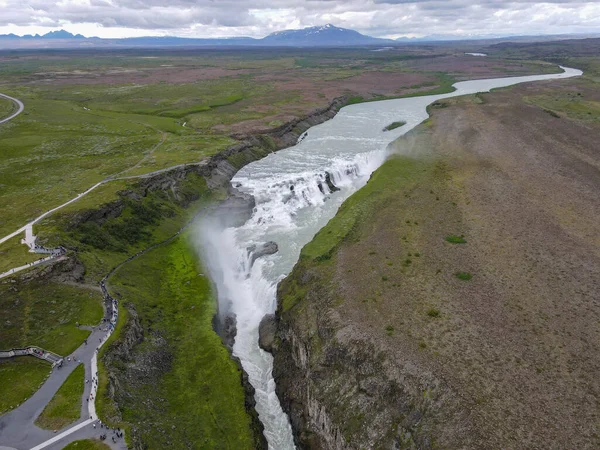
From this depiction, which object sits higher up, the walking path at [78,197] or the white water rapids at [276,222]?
the walking path at [78,197]

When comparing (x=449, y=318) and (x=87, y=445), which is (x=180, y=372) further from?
(x=449, y=318)

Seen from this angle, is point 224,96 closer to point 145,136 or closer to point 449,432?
point 145,136

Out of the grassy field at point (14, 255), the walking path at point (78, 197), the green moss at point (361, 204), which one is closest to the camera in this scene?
the grassy field at point (14, 255)

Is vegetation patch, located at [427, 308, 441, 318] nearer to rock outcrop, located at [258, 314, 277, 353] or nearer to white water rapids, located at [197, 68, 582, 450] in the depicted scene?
white water rapids, located at [197, 68, 582, 450]

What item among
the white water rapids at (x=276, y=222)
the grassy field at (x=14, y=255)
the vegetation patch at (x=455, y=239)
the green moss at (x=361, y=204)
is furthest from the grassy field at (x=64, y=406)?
the vegetation patch at (x=455, y=239)

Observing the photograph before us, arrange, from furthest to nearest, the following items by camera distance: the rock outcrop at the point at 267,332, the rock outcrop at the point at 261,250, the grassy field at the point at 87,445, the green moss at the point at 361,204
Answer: the rock outcrop at the point at 261,250 → the green moss at the point at 361,204 → the rock outcrop at the point at 267,332 → the grassy field at the point at 87,445

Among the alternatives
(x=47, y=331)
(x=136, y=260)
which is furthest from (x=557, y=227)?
(x=47, y=331)

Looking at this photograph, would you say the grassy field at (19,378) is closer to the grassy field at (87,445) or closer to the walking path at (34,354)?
the walking path at (34,354)
